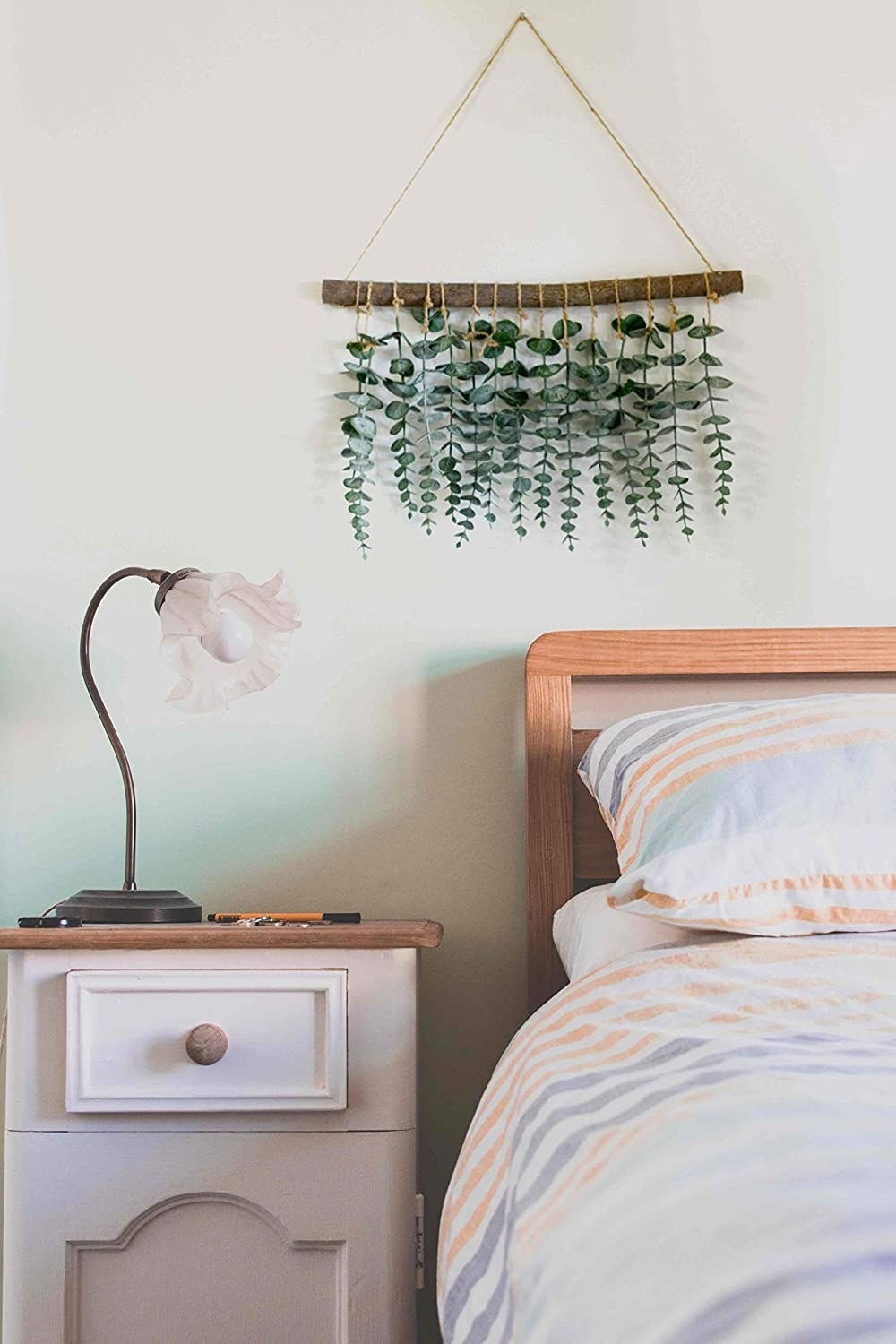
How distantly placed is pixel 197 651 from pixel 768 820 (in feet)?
2.42

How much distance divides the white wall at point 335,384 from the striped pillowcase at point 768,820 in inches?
16.9

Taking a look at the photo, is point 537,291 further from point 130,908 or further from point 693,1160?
point 693,1160

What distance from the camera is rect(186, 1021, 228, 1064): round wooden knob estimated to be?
1309 mm

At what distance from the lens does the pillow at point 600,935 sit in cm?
125

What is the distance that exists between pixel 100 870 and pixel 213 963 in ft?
1.53

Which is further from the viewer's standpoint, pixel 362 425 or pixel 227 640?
pixel 362 425

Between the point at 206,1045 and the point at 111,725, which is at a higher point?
the point at 111,725

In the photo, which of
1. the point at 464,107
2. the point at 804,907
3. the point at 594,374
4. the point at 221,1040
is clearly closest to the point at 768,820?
the point at 804,907

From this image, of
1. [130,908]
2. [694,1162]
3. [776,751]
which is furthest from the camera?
[130,908]

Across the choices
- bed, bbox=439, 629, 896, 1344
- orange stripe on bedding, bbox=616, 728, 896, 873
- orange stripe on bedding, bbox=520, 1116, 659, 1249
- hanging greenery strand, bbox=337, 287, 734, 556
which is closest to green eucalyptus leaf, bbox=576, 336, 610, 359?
hanging greenery strand, bbox=337, 287, 734, 556

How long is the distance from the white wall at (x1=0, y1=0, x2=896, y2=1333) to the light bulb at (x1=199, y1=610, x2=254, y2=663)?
0.96 ft

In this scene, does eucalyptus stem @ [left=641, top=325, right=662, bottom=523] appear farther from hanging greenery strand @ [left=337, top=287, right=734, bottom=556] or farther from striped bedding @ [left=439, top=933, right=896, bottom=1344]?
striped bedding @ [left=439, top=933, right=896, bottom=1344]

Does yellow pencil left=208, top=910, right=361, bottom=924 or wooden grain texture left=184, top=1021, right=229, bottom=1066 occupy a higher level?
yellow pencil left=208, top=910, right=361, bottom=924

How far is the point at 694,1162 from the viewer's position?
0.64m
